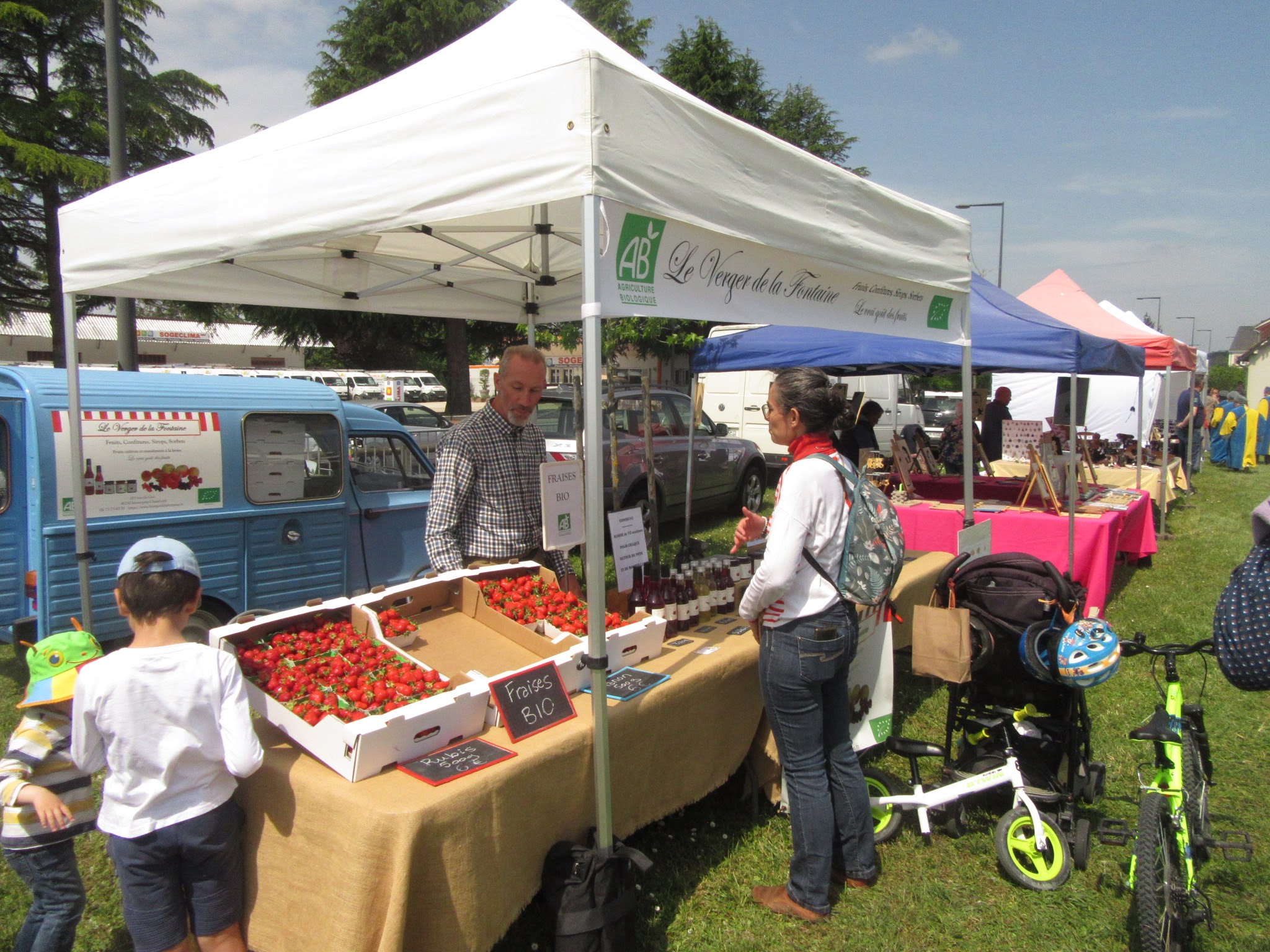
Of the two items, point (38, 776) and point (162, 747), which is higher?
point (162, 747)

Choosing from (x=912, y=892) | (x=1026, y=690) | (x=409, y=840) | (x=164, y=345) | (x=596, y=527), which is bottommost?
(x=912, y=892)

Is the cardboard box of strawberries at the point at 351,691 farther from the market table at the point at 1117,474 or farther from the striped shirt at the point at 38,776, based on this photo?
the market table at the point at 1117,474

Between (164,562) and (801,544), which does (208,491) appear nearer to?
(164,562)

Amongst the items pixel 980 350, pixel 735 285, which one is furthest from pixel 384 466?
pixel 980 350

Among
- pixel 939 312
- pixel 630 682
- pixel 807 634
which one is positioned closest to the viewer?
pixel 807 634

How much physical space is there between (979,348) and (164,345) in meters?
43.0

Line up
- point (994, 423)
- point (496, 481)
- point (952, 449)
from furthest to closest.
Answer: point (952, 449) < point (994, 423) < point (496, 481)

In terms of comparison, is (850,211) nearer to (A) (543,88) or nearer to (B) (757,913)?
(A) (543,88)

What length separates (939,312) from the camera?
446cm

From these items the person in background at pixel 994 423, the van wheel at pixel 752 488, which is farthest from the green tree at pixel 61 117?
the person in background at pixel 994 423

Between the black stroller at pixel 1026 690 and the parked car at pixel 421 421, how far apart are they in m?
8.43

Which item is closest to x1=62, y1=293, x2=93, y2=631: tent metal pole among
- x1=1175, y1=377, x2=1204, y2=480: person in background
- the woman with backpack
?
the woman with backpack

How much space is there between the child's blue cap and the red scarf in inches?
71.0

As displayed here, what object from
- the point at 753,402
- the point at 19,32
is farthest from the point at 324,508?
the point at 19,32
